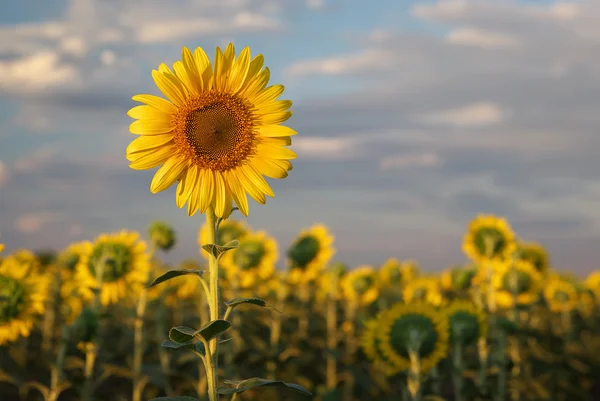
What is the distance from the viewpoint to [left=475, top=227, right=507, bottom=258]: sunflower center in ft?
29.1

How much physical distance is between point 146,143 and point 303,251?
7228 mm

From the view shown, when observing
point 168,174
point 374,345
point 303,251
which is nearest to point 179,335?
point 168,174

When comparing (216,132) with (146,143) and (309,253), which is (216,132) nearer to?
(146,143)

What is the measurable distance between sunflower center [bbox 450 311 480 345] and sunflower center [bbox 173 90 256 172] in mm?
3778

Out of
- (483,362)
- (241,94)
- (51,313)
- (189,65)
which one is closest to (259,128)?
(241,94)

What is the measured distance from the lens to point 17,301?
601 cm

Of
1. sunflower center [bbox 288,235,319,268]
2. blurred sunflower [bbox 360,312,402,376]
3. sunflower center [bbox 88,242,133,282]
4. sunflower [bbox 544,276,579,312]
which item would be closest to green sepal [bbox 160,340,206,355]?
blurred sunflower [bbox 360,312,402,376]

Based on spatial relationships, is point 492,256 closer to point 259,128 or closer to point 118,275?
point 118,275

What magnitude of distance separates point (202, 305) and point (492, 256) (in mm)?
3655

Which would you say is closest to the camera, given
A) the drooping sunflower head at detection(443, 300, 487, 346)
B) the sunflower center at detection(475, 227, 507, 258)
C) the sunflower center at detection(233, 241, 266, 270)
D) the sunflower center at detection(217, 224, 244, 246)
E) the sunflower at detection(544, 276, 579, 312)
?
the drooping sunflower head at detection(443, 300, 487, 346)

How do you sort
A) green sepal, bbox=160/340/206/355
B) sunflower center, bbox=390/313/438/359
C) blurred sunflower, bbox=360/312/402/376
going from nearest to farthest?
green sepal, bbox=160/340/206/355 → sunflower center, bbox=390/313/438/359 → blurred sunflower, bbox=360/312/402/376

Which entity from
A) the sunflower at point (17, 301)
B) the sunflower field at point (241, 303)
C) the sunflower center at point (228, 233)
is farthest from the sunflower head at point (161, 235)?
the sunflower at point (17, 301)

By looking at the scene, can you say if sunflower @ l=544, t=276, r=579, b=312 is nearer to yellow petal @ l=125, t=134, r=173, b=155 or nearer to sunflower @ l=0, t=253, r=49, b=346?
sunflower @ l=0, t=253, r=49, b=346

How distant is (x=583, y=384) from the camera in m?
12.0
